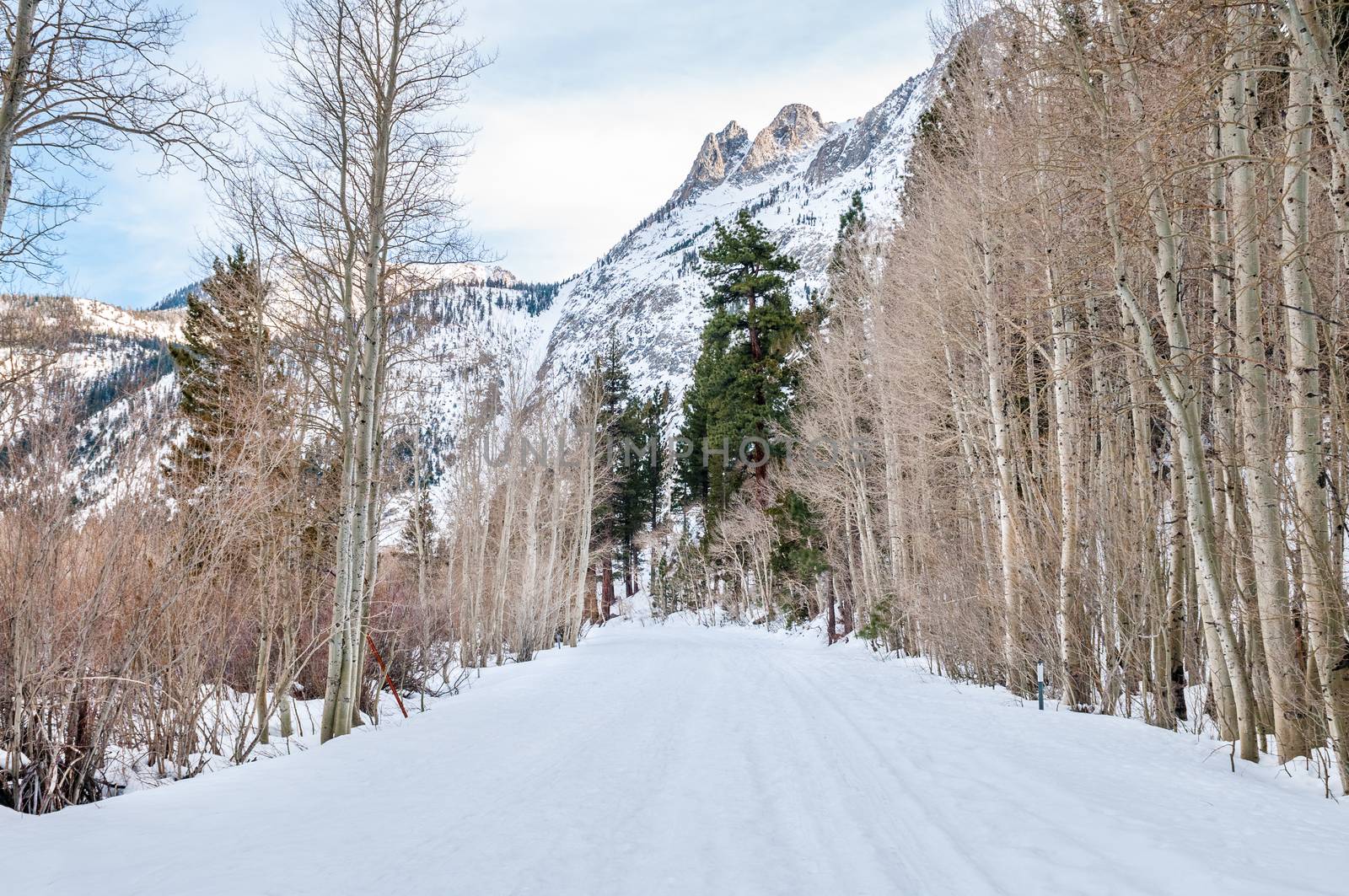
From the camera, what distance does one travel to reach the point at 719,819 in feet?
15.0

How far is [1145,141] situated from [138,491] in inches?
414

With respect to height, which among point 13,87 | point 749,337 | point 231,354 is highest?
point 749,337

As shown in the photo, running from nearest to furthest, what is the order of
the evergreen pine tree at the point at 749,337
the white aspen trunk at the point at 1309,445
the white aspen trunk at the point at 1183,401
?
1. the white aspen trunk at the point at 1309,445
2. the white aspen trunk at the point at 1183,401
3. the evergreen pine tree at the point at 749,337

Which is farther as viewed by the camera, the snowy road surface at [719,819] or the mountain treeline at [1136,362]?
the mountain treeline at [1136,362]

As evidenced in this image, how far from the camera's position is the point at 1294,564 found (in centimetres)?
535

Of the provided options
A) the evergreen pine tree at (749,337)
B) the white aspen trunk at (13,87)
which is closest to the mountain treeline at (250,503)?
the white aspen trunk at (13,87)

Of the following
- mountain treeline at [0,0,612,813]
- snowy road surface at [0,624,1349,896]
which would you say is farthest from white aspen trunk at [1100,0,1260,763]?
mountain treeline at [0,0,612,813]

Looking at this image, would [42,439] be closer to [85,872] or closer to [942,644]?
[85,872]

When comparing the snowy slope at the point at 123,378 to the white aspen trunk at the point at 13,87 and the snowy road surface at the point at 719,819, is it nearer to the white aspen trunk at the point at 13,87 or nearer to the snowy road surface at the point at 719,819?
the white aspen trunk at the point at 13,87

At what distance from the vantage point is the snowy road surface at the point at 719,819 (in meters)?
3.60

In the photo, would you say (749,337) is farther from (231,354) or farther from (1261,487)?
(1261,487)

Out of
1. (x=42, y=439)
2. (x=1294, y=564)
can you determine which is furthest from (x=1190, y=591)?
(x=42, y=439)

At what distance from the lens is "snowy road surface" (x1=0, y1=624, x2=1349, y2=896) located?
3604 mm

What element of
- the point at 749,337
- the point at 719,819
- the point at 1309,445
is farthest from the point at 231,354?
the point at 749,337
